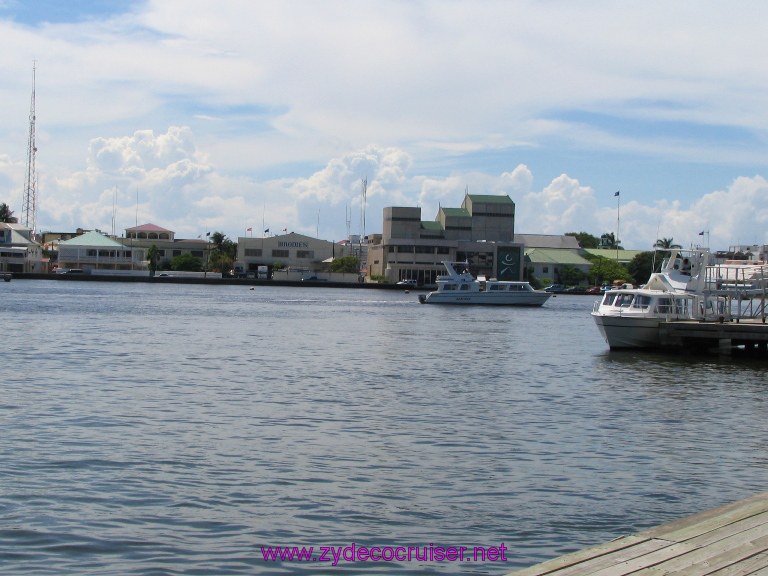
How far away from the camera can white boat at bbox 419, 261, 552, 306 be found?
126m

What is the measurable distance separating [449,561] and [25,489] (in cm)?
820

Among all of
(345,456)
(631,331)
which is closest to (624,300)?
(631,331)

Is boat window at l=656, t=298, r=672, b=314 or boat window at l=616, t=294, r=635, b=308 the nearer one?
boat window at l=656, t=298, r=672, b=314

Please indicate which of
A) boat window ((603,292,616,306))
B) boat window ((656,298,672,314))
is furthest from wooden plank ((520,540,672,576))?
boat window ((603,292,616,306))

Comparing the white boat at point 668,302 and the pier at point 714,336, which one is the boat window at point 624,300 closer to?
the white boat at point 668,302

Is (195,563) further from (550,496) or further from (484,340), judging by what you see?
(484,340)

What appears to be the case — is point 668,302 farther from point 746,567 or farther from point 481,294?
point 481,294

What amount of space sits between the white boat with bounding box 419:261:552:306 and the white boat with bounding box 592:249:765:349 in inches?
2577

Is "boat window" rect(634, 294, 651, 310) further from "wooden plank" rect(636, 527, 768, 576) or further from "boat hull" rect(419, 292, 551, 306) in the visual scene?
"boat hull" rect(419, 292, 551, 306)

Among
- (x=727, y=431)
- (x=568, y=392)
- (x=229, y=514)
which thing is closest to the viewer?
(x=229, y=514)

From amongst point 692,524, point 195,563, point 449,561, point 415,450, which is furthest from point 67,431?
point 692,524

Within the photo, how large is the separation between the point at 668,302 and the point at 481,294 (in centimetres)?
7105

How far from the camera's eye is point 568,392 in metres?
36.0

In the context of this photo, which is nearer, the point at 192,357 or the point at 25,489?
the point at 25,489
